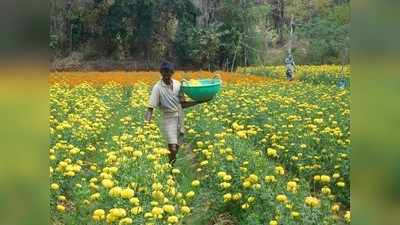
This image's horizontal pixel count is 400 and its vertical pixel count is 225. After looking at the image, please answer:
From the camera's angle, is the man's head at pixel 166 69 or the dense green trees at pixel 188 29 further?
the dense green trees at pixel 188 29

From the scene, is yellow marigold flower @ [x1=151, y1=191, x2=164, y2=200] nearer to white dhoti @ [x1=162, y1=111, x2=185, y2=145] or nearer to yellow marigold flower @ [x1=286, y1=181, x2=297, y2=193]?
yellow marigold flower @ [x1=286, y1=181, x2=297, y2=193]

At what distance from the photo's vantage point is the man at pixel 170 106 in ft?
12.9

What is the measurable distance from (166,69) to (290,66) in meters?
1.49

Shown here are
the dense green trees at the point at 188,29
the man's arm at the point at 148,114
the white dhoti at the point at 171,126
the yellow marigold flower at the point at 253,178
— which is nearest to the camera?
the yellow marigold flower at the point at 253,178

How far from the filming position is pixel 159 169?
3.44 metres

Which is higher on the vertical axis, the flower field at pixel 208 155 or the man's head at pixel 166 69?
the man's head at pixel 166 69

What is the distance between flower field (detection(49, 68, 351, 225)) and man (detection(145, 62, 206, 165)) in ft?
0.33

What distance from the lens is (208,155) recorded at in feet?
13.3

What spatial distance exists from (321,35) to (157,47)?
1.35m

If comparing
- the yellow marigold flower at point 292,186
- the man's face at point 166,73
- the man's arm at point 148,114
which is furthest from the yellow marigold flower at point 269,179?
the man's arm at point 148,114

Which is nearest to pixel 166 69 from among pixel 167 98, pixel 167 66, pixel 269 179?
pixel 167 66

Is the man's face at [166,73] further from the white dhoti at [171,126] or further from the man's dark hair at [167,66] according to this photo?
the white dhoti at [171,126]

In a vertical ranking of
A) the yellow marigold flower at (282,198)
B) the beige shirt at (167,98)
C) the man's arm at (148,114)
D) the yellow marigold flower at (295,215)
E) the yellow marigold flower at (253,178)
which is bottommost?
the yellow marigold flower at (295,215)
